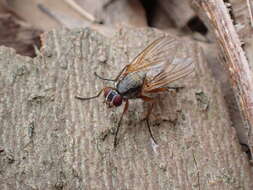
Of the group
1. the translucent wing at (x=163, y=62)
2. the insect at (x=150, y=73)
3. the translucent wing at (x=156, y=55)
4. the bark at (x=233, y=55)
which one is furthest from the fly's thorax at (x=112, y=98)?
the bark at (x=233, y=55)

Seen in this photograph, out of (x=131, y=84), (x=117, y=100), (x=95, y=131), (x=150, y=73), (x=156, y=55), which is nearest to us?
(x=95, y=131)

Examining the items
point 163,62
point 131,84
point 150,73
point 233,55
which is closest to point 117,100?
point 131,84

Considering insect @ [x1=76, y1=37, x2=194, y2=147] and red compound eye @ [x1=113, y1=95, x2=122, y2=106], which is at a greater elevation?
insect @ [x1=76, y1=37, x2=194, y2=147]

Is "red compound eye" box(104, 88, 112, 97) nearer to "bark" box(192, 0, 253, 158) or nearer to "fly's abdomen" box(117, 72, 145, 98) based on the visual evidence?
"fly's abdomen" box(117, 72, 145, 98)

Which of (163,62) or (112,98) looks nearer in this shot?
(112,98)

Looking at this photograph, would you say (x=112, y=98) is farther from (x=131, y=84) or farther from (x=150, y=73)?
(x=150, y=73)

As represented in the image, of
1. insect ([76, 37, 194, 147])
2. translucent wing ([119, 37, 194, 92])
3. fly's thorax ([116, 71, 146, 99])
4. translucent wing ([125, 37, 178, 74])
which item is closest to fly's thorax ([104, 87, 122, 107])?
insect ([76, 37, 194, 147])

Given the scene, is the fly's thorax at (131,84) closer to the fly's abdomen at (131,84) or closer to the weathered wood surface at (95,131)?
the fly's abdomen at (131,84)
